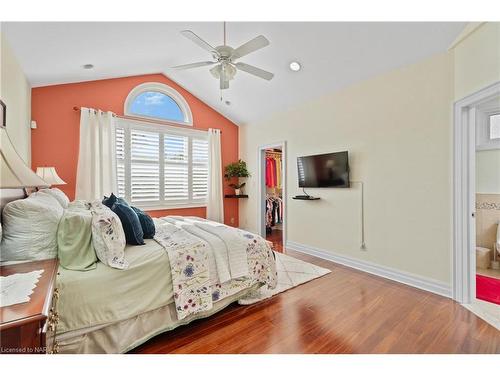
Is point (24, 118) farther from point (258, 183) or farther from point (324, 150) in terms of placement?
point (324, 150)

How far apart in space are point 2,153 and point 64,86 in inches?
149

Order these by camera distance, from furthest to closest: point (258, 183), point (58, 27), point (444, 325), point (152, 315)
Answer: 1. point (258, 183)
2. point (58, 27)
3. point (444, 325)
4. point (152, 315)

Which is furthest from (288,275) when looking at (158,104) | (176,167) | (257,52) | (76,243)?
(158,104)

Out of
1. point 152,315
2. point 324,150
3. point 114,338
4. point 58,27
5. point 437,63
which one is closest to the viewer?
point 114,338

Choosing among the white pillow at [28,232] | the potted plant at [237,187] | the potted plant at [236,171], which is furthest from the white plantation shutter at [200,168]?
the white pillow at [28,232]

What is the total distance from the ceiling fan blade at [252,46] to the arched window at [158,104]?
2842mm

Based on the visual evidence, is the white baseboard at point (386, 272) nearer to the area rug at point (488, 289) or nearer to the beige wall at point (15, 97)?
the area rug at point (488, 289)

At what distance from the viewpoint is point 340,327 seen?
1.96 meters

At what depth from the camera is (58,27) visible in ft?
7.14

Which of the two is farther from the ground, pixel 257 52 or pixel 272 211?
pixel 257 52

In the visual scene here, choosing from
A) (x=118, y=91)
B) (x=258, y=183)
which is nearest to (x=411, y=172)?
(x=258, y=183)

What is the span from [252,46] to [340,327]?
2585 mm

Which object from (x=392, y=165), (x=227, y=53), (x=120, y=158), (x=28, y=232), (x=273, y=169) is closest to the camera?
(x=28, y=232)

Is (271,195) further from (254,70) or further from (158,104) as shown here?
(254,70)
